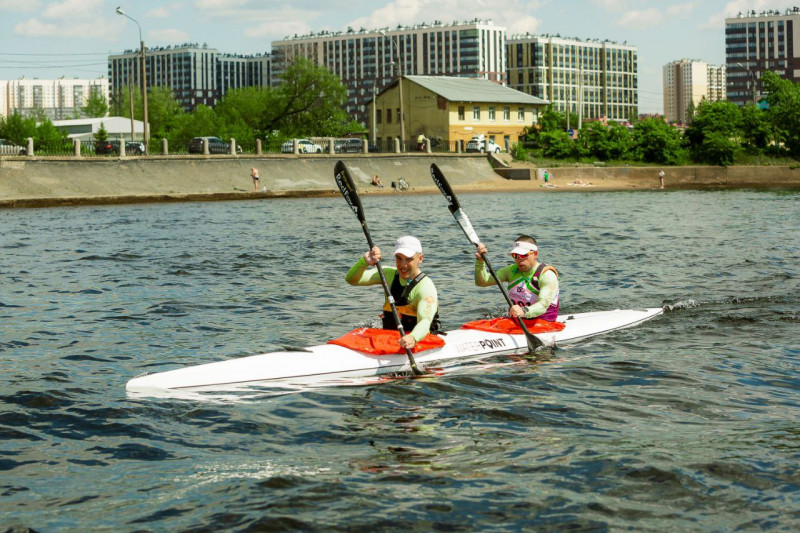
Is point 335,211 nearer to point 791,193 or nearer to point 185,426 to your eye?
point 791,193

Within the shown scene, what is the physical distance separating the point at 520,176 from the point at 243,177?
2079 centimetres

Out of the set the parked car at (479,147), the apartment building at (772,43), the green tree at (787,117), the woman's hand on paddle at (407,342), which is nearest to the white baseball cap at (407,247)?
the woman's hand on paddle at (407,342)

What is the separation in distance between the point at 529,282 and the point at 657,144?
63.1 m

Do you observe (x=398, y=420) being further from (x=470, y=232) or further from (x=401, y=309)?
(x=470, y=232)

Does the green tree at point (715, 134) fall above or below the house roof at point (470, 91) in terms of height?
below

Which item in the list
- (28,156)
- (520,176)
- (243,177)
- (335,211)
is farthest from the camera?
(520,176)

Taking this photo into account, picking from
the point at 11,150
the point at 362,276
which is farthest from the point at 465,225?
the point at 11,150

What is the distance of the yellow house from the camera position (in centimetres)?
8225

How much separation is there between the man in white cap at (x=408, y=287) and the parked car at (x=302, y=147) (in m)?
51.3

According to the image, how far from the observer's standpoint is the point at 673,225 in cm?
3325

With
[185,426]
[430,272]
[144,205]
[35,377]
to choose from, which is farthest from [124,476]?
[144,205]

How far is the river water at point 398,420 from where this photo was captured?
643cm

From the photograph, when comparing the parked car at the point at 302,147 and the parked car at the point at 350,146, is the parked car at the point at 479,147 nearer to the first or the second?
the parked car at the point at 350,146

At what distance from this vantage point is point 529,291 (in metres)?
11.9
